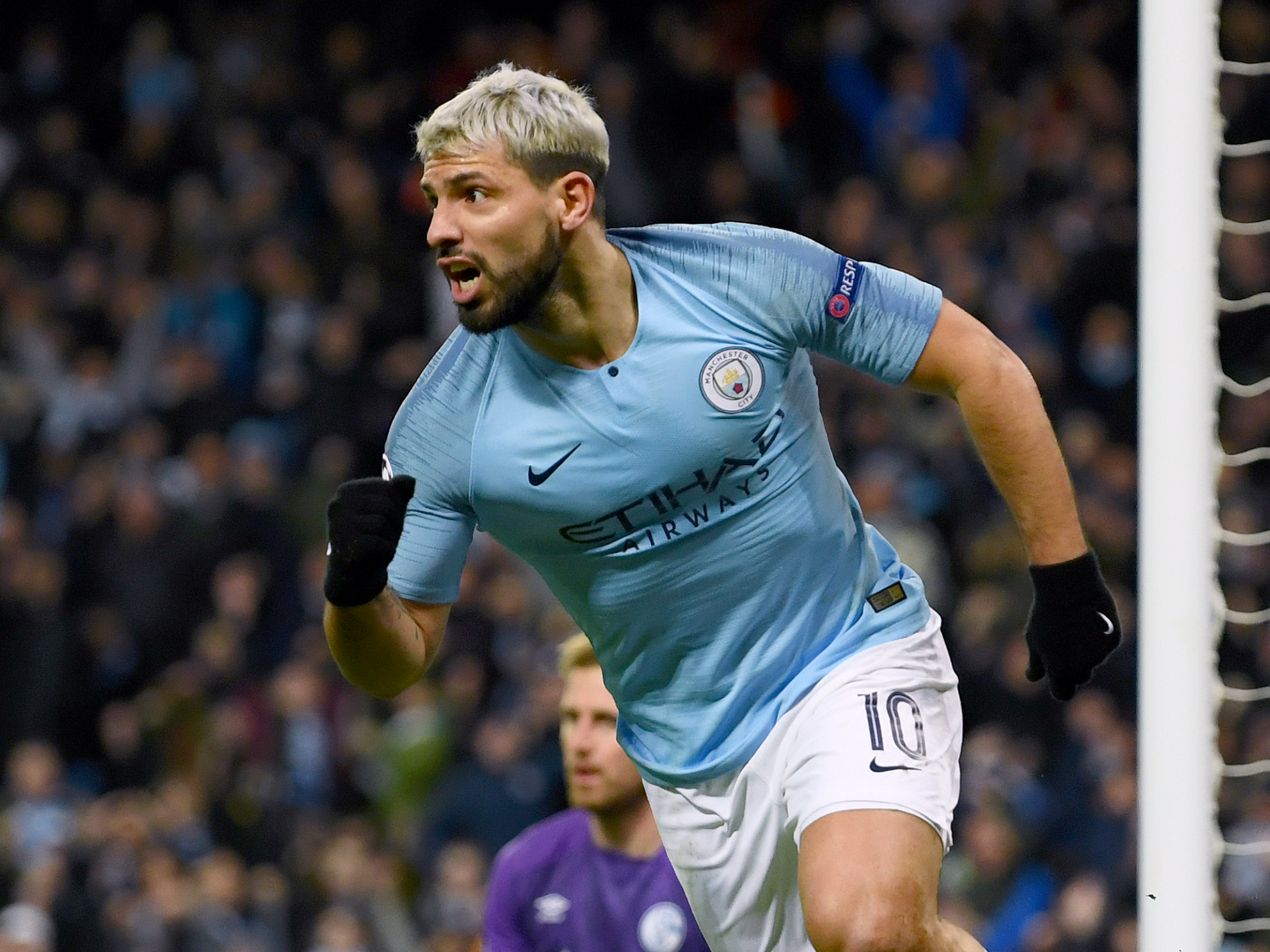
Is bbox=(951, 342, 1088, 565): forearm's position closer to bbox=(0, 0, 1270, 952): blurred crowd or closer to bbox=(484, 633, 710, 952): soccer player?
bbox=(484, 633, 710, 952): soccer player

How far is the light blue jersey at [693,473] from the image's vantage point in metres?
3.77

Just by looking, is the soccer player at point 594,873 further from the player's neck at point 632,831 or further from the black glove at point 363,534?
the black glove at point 363,534

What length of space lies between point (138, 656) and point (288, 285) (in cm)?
262

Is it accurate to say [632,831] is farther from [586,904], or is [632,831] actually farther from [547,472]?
[547,472]

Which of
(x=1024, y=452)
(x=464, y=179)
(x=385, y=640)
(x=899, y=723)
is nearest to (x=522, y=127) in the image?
(x=464, y=179)

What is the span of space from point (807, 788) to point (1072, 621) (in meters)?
0.62

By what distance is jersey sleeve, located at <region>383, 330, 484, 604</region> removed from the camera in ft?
12.6

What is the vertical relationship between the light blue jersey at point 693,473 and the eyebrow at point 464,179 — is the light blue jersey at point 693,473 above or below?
below

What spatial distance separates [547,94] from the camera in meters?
3.81

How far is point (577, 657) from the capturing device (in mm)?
5344

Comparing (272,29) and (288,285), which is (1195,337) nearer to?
(288,285)

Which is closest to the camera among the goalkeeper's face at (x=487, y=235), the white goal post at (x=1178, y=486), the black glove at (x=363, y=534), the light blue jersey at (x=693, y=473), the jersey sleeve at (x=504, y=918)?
the black glove at (x=363, y=534)

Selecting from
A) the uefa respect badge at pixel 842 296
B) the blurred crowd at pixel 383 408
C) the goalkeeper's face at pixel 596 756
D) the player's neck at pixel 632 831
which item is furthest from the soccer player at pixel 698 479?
the blurred crowd at pixel 383 408

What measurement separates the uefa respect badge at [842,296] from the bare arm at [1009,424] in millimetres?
174
